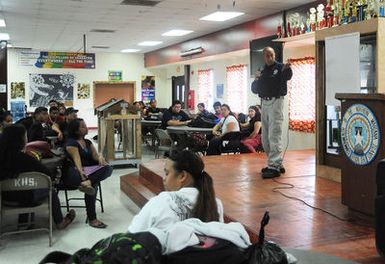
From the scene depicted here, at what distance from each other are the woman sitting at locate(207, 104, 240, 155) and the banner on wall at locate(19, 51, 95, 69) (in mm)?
7446

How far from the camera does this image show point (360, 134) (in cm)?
319

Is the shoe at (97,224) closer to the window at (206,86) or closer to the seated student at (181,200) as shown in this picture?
the seated student at (181,200)

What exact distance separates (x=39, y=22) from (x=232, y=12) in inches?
176

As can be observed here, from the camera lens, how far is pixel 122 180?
629 cm

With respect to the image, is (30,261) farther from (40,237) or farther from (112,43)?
(112,43)

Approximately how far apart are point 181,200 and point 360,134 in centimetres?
179

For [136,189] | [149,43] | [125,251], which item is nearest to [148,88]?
[149,43]

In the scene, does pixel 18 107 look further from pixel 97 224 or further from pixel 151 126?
pixel 97 224

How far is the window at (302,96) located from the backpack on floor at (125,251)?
701cm

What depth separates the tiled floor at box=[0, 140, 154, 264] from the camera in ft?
12.3

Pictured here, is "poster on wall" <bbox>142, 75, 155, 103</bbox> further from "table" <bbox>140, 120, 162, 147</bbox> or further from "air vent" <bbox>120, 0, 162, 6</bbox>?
"air vent" <bbox>120, 0, 162, 6</bbox>

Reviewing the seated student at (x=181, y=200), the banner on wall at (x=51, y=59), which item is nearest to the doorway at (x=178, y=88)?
the banner on wall at (x=51, y=59)

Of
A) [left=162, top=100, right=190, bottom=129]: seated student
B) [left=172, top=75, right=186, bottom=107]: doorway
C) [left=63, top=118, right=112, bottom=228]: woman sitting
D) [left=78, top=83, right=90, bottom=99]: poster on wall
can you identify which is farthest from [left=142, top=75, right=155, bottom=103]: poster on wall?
[left=63, top=118, right=112, bottom=228]: woman sitting

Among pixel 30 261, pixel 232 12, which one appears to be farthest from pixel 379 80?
pixel 232 12
